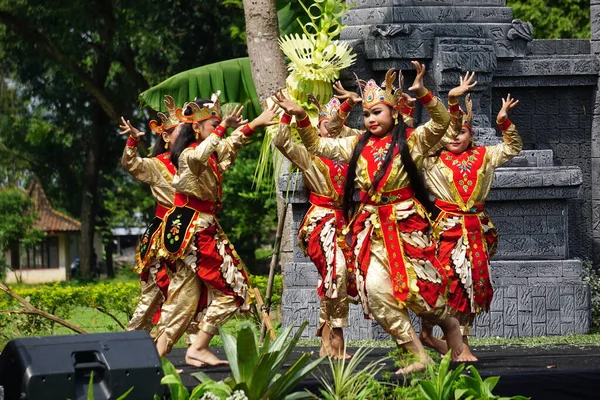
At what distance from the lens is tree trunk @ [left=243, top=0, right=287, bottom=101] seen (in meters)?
12.1

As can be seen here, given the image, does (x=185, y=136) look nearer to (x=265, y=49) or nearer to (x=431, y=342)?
Result: (x=431, y=342)

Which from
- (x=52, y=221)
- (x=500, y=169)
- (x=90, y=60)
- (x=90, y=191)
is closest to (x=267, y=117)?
(x=500, y=169)

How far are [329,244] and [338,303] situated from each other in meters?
0.39

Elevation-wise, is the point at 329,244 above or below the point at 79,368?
above

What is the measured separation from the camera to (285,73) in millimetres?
12133

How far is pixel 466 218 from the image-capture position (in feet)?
28.3

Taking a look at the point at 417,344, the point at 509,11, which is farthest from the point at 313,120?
Result: the point at 509,11

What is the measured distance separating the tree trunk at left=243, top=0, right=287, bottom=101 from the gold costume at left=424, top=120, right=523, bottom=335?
3518mm

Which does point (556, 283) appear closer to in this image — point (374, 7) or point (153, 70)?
point (374, 7)

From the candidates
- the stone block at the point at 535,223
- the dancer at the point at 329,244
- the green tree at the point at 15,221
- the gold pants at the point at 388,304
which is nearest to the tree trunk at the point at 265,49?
the stone block at the point at 535,223

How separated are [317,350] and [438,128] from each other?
6.92 feet

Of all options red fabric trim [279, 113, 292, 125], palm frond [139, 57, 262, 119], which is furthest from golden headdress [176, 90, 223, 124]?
palm frond [139, 57, 262, 119]

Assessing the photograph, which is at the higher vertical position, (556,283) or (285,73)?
(285,73)

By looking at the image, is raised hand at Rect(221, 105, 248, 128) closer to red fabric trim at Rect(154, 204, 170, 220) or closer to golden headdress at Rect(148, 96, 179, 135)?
golden headdress at Rect(148, 96, 179, 135)
